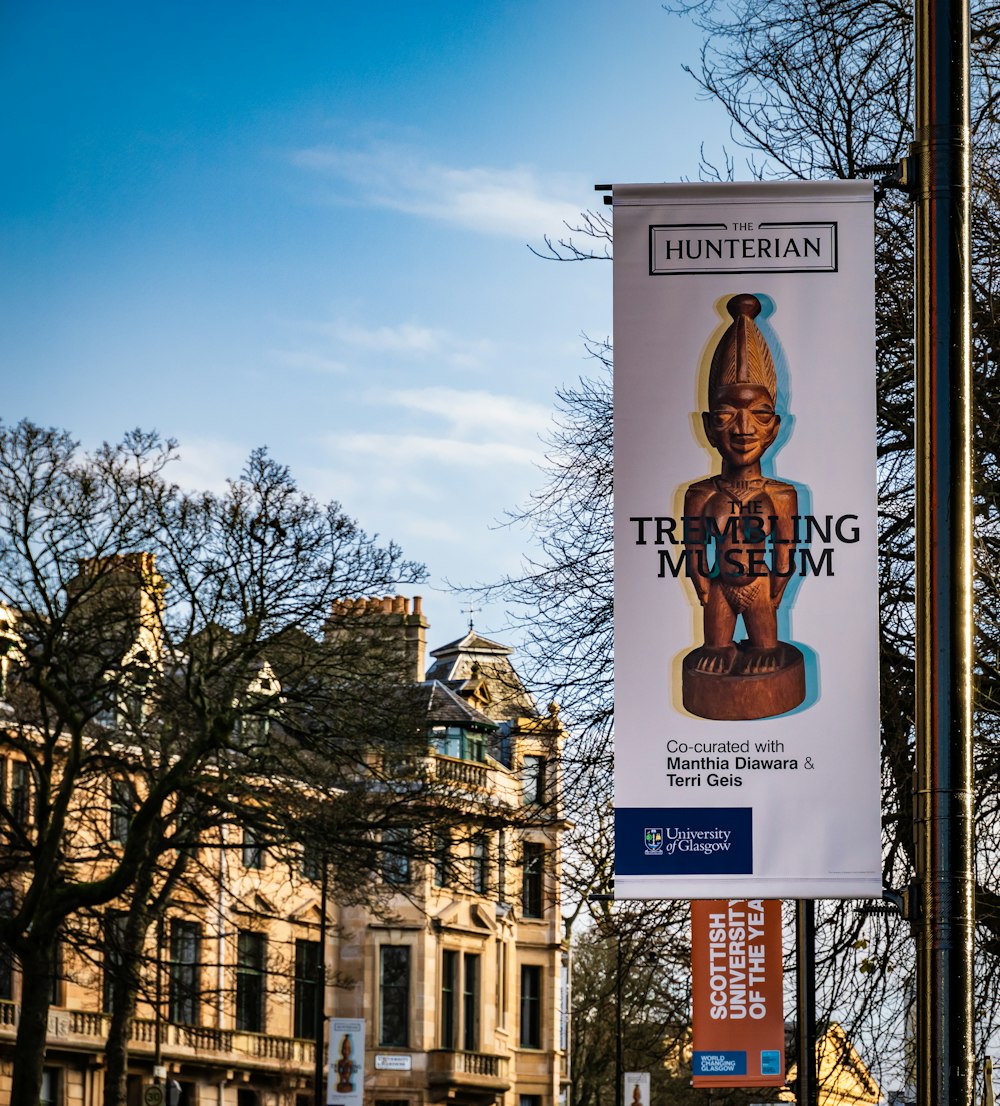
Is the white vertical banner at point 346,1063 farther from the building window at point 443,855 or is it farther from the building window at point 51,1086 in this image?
the building window at point 443,855

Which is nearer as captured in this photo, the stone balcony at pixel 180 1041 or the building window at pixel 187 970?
the stone balcony at pixel 180 1041

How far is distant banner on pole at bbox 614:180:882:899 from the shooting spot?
672cm

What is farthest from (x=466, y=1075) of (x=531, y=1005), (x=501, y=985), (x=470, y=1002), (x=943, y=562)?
(x=943, y=562)

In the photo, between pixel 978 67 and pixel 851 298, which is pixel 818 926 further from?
pixel 851 298

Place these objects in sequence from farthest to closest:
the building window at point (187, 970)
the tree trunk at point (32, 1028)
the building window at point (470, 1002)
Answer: the building window at point (470, 1002) < the building window at point (187, 970) < the tree trunk at point (32, 1028)

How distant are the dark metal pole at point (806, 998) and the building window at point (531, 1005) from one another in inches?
2068

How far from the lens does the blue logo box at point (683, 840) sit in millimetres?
6719

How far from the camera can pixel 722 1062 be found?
17.1 m

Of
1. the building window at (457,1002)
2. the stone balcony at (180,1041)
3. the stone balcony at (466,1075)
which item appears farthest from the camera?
the building window at (457,1002)

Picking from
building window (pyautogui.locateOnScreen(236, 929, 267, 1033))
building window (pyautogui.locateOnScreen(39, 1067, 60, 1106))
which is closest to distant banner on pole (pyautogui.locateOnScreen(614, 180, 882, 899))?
building window (pyautogui.locateOnScreen(39, 1067, 60, 1106))

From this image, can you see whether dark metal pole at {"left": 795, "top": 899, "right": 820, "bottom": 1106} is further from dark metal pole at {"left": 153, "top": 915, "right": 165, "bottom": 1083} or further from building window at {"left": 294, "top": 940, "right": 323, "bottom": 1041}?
building window at {"left": 294, "top": 940, "right": 323, "bottom": 1041}

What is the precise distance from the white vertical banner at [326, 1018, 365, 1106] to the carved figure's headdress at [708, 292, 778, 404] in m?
39.0

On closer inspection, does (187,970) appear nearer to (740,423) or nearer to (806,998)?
(806,998)

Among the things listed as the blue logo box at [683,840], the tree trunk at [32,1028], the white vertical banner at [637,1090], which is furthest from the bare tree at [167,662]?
the blue logo box at [683,840]
